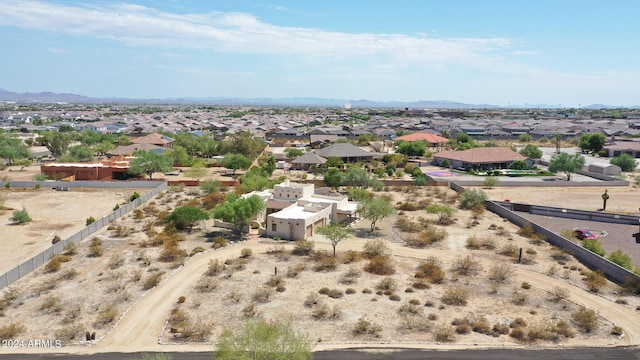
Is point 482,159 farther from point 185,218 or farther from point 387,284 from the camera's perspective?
point 387,284

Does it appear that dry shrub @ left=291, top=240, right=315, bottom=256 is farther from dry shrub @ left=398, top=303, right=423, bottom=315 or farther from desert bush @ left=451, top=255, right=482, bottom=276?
dry shrub @ left=398, top=303, right=423, bottom=315

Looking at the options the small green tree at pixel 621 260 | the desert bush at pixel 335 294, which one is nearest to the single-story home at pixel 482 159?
the small green tree at pixel 621 260

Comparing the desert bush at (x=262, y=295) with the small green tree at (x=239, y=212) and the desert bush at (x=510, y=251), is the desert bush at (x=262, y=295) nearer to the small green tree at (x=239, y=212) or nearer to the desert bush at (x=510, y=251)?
the small green tree at (x=239, y=212)

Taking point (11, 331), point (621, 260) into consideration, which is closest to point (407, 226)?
point (621, 260)

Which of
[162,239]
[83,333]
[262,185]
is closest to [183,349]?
[83,333]

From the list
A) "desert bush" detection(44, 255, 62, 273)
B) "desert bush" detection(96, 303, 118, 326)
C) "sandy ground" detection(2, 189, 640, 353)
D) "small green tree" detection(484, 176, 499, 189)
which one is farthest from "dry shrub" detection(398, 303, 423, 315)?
"small green tree" detection(484, 176, 499, 189)

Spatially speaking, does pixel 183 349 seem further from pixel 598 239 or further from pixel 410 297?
pixel 598 239
